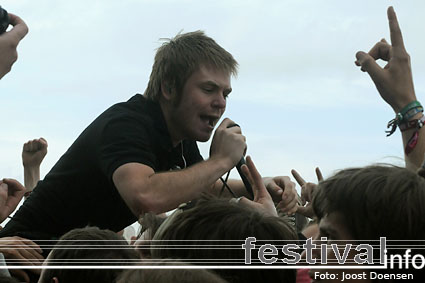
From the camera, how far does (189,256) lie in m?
1.75

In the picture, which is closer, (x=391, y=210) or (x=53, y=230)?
(x=391, y=210)

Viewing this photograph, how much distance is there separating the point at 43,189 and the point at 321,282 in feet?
5.03

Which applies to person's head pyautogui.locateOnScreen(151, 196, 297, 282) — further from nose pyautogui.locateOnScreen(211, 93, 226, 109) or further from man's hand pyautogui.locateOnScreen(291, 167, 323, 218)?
nose pyautogui.locateOnScreen(211, 93, 226, 109)

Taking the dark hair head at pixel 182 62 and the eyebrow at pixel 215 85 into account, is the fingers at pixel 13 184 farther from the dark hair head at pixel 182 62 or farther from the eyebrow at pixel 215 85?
the eyebrow at pixel 215 85

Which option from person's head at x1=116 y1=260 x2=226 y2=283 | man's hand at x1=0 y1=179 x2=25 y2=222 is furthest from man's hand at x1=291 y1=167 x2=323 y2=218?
person's head at x1=116 y1=260 x2=226 y2=283

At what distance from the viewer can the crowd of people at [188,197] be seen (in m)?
1.72

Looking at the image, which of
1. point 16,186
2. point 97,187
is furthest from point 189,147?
point 16,186

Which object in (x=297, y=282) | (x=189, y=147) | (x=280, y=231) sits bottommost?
(x=297, y=282)

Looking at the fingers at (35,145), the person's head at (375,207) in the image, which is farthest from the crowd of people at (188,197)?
the fingers at (35,145)

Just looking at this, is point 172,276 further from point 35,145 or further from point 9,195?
point 35,145

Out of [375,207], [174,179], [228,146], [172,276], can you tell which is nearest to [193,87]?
[228,146]

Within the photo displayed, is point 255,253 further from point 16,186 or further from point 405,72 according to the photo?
point 16,186

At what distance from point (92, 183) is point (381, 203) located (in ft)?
4.66

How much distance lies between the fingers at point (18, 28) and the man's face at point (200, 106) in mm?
924
